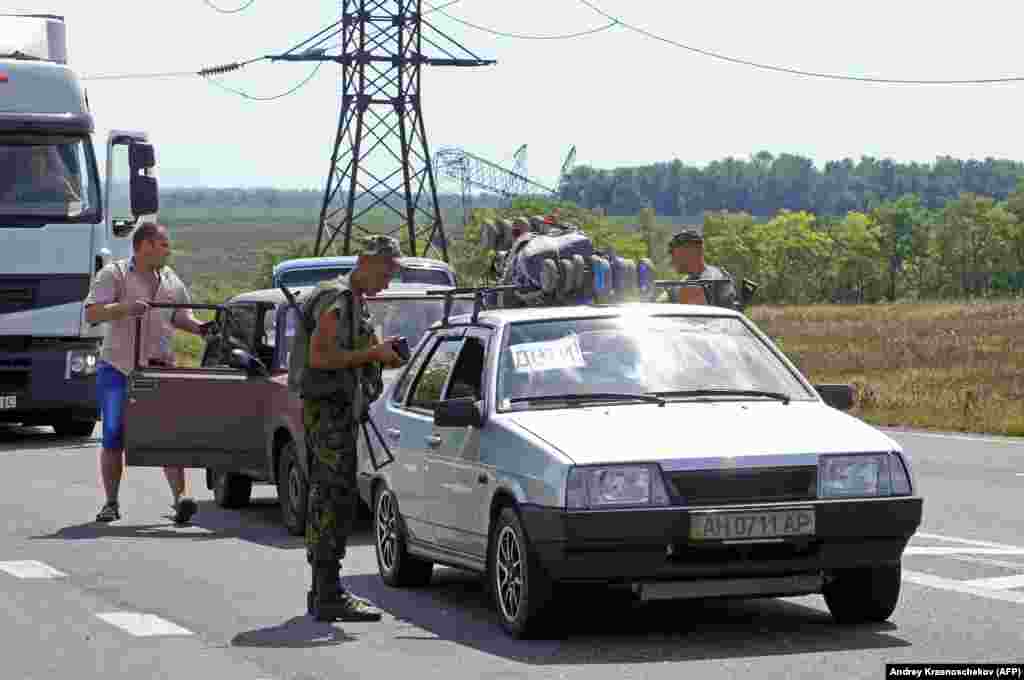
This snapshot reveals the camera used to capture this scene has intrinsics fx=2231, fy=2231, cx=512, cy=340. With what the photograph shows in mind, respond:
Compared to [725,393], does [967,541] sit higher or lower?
lower

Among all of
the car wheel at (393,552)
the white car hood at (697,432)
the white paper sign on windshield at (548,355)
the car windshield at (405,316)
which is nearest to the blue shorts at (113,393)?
the car windshield at (405,316)

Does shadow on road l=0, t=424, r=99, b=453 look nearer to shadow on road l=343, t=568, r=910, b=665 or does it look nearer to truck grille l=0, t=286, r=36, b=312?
truck grille l=0, t=286, r=36, b=312

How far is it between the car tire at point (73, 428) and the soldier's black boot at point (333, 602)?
51.2ft

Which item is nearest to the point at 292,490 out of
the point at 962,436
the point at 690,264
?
the point at 690,264

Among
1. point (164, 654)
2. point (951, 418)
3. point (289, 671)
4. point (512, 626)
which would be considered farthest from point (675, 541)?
point (951, 418)

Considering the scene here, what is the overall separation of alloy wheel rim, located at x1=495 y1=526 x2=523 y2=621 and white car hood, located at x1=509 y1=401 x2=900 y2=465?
1.56ft

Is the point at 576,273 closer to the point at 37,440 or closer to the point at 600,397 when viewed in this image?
the point at 600,397

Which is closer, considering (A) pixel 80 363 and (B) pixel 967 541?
(B) pixel 967 541

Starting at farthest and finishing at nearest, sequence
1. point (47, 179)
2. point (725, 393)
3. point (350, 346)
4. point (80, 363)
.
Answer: point (80, 363) < point (47, 179) < point (350, 346) < point (725, 393)

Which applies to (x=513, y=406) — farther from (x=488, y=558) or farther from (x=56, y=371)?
(x=56, y=371)

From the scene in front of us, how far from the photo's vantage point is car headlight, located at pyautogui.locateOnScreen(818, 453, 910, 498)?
9156mm

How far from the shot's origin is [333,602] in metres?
10.2

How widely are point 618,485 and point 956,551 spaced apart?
4.32 meters

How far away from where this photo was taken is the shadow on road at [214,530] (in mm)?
14258
